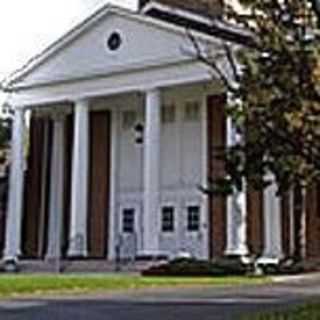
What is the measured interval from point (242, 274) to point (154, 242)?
6136 mm

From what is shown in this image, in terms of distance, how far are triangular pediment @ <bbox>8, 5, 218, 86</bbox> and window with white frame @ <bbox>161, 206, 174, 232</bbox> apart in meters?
6.41

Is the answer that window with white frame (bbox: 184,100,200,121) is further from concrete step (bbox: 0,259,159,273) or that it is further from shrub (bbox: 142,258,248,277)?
shrub (bbox: 142,258,248,277)

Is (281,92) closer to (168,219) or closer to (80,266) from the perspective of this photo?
(80,266)

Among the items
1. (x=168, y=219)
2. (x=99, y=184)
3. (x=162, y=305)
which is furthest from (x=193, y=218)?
(x=162, y=305)

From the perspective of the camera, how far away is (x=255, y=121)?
13.6 m

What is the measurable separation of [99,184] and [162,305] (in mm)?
26471

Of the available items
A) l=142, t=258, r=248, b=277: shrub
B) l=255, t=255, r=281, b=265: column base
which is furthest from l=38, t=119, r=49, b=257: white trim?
l=255, t=255, r=281, b=265: column base

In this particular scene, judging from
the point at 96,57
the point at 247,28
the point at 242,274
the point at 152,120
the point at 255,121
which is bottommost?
the point at 242,274

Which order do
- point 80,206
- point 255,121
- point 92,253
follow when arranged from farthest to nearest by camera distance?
1. point 92,253
2. point 80,206
3. point 255,121

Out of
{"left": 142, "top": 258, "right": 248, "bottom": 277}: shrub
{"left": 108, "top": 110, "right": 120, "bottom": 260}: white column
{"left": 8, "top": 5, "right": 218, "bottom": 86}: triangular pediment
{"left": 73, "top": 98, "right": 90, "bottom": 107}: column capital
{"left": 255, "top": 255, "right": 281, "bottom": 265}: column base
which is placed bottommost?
{"left": 142, "top": 258, "right": 248, "bottom": 277}: shrub

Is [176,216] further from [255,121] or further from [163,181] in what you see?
[255,121]

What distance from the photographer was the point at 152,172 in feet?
126

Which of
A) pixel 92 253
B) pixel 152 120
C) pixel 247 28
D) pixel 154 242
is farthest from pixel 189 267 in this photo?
pixel 247 28

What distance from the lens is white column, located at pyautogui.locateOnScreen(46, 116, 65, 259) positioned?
148 feet
